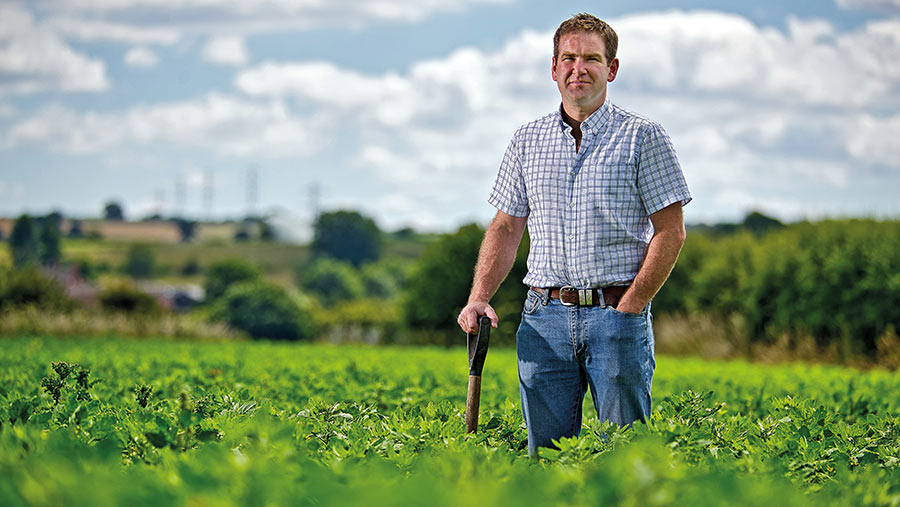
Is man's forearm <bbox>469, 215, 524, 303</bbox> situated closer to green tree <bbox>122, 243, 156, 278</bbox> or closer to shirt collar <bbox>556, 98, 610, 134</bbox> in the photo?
shirt collar <bbox>556, 98, 610, 134</bbox>

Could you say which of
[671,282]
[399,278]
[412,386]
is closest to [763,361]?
[671,282]

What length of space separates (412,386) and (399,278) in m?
91.5

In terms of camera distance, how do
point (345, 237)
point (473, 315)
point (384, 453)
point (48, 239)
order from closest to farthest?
1. point (384, 453)
2. point (473, 315)
3. point (48, 239)
4. point (345, 237)

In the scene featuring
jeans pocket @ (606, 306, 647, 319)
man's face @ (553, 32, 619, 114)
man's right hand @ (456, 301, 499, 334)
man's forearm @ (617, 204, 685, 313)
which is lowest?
man's right hand @ (456, 301, 499, 334)

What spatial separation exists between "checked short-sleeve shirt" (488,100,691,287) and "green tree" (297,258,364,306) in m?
85.3

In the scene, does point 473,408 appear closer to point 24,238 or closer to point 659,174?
point 659,174

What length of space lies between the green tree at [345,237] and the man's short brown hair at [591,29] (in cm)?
10144

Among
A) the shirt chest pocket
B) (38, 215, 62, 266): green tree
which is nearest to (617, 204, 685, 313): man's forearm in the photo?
the shirt chest pocket

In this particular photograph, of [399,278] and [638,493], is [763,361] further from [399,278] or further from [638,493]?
[399,278]

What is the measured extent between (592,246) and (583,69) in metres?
0.87

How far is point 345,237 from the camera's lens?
10606 cm

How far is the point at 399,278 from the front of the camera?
3848 inches

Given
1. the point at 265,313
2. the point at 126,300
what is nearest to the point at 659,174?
the point at 126,300

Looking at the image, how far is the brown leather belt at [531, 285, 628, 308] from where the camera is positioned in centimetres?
437
